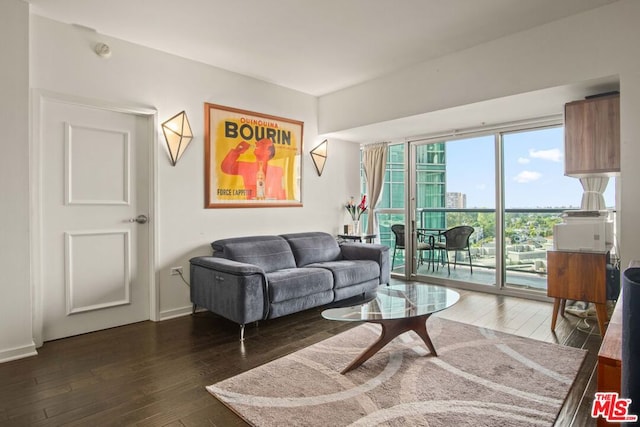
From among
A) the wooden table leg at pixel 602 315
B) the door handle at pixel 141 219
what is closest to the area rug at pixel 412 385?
the wooden table leg at pixel 602 315

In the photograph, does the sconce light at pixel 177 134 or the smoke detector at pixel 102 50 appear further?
the sconce light at pixel 177 134

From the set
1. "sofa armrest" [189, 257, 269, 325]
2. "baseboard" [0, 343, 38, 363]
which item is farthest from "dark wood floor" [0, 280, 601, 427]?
"sofa armrest" [189, 257, 269, 325]

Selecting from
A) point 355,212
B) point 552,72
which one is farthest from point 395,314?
point 355,212

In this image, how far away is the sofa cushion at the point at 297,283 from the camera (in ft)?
10.9

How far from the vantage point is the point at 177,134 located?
3773mm

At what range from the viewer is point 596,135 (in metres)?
3.21

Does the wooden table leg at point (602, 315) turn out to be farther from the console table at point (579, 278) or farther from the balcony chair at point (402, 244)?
the balcony chair at point (402, 244)

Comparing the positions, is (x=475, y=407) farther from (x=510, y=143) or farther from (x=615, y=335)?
(x=510, y=143)

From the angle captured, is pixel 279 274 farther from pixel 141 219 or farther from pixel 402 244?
pixel 402 244

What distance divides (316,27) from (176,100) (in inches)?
65.6

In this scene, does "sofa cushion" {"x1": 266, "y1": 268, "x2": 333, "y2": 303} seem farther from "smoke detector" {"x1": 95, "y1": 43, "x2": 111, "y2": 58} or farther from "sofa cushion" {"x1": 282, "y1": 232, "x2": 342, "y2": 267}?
"smoke detector" {"x1": 95, "y1": 43, "x2": 111, "y2": 58}

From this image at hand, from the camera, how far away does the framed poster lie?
409 centimetres

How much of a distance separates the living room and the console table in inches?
9.2

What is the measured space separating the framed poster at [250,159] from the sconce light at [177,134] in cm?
25
